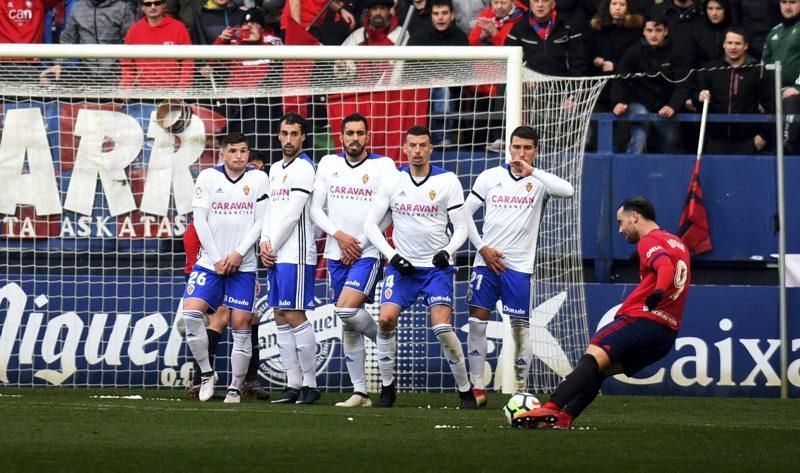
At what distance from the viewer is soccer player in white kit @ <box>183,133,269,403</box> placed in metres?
11.7

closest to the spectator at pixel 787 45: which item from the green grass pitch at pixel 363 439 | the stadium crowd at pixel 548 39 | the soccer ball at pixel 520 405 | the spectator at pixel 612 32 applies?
the stadium crowd at pixel 548 39

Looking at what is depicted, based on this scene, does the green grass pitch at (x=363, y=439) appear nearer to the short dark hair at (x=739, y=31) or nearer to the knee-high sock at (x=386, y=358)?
the knee-high sock at (x=386, y=358)

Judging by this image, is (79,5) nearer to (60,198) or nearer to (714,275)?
(60,198)

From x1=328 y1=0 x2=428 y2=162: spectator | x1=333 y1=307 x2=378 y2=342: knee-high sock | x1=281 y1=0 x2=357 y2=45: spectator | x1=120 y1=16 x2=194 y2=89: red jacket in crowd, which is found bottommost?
x1=333 y1=307 x2=378 y2=342: knee-high sock

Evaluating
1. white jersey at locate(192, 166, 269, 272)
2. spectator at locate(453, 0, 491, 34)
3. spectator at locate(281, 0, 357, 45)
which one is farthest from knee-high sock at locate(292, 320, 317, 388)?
spectator at locate(453, 0, 491, 34)

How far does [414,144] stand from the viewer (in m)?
11.2

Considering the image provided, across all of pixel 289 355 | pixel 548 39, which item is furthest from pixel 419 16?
pixel 289 355

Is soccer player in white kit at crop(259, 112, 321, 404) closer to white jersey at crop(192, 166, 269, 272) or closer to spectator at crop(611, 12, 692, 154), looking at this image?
white jersey at crop(192, 166, 269, 272)

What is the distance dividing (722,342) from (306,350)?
14.8ft

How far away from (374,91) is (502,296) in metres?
3.05

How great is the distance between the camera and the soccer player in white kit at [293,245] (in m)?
11.5

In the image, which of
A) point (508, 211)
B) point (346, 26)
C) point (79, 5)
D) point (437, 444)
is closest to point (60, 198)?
point (79, 5)

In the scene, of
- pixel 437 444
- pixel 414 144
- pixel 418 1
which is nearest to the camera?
pixel 437 444

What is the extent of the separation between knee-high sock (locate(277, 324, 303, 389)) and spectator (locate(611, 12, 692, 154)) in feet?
14.8
